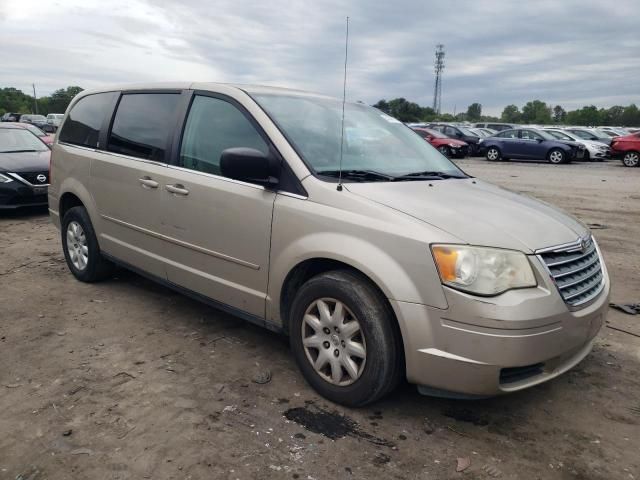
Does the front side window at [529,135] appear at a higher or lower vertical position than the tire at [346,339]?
higher

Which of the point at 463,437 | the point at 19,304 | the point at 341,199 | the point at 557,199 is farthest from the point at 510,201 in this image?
the point at 557,199

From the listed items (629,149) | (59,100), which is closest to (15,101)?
(59,100)

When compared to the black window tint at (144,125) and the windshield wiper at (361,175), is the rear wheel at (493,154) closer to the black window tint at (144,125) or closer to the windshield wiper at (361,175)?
the black window tint at (144,125)

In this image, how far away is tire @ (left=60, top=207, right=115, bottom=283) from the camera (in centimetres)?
489

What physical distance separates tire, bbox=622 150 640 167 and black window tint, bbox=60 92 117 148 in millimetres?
20520

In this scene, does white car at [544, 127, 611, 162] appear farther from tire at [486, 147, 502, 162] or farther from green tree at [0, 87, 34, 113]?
green tree at [0, 87, 34, 113]

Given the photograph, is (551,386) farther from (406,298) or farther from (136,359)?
(136,359)

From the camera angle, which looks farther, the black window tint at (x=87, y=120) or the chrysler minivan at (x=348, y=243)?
the black window tint at (x=87, y=120)

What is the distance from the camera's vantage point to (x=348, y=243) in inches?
113

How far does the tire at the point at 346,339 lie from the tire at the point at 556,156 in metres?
21.6

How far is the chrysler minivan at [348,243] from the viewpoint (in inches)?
103

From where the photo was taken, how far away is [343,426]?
112 inches

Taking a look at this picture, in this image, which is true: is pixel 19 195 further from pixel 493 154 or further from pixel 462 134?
pixel 462 134

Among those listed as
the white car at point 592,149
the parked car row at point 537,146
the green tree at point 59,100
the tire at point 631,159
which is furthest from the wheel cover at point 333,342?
the green tree at point 59,100
